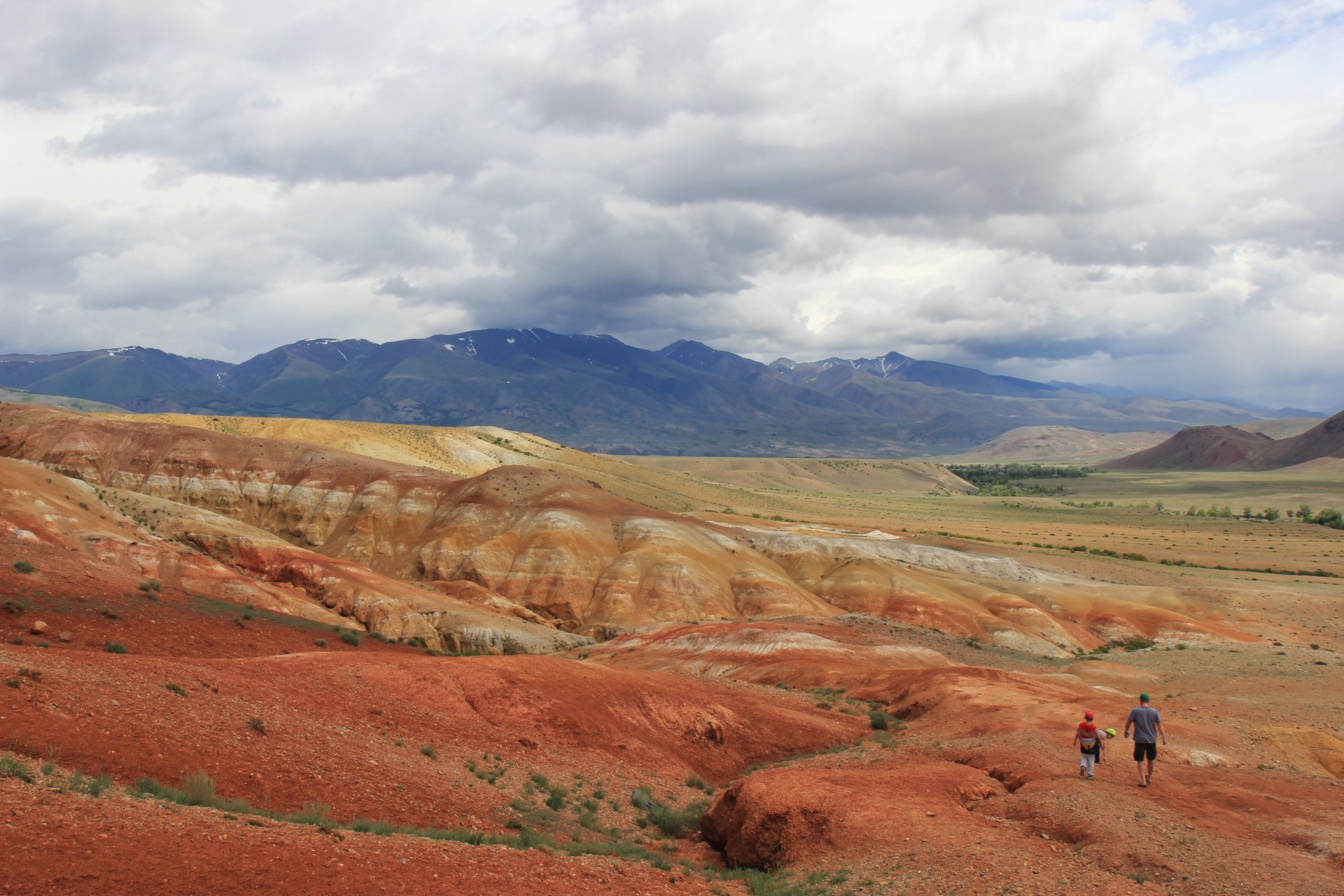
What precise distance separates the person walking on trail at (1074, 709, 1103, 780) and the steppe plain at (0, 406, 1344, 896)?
0.54m

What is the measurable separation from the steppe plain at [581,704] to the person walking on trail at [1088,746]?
0.54 meters

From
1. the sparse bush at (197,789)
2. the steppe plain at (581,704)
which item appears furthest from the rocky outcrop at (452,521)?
the sparse bush at (197,789)

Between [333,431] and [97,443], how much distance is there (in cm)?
3653

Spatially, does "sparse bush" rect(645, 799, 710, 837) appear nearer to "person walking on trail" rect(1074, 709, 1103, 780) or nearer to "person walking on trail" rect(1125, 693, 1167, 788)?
"person walking on trail" rect(1074, 709, 1103, 780)

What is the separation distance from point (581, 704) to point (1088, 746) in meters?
16.6

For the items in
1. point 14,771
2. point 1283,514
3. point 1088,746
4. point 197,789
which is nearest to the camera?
point 14,771

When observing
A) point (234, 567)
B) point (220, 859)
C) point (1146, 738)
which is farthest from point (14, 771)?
point (234, 567)

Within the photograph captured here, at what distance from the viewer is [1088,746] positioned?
20.6 meters

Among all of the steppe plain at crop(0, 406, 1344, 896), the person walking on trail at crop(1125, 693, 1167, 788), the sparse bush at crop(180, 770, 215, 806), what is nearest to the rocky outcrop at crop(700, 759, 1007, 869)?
the steppe plain at crop(0, 406, 1344, 896)

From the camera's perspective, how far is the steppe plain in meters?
14.7

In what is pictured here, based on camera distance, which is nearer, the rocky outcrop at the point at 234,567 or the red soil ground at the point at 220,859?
the red soil ground at the point at 220,859

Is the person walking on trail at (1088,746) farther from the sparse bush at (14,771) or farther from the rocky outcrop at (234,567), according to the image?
the rocky outcrop at (234,567)

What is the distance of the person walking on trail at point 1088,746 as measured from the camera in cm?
2056

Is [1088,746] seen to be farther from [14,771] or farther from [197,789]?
[14,771]
